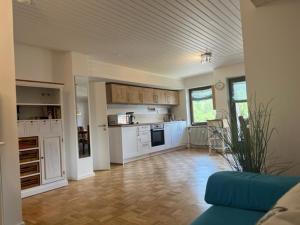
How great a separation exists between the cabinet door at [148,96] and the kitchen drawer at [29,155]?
3776 millimetres

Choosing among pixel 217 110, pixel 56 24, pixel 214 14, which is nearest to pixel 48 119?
pixel 56 24

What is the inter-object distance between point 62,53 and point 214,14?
287 centimetres

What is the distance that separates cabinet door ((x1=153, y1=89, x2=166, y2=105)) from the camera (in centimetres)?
757

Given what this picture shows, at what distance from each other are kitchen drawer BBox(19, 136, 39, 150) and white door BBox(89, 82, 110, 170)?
1.62 metres

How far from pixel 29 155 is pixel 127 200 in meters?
1.74

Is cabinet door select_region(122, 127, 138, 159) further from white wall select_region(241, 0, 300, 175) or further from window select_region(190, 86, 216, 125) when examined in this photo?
white wall select_region(241, 0, 300, 175)

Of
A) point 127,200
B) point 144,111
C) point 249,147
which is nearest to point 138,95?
point 144,111

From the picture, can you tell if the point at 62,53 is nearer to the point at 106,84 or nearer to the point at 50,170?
the point at 106,84

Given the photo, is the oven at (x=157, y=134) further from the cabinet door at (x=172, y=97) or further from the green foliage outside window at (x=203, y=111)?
the green foliage outside window at (x=203, y=111)

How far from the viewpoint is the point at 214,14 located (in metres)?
3.36

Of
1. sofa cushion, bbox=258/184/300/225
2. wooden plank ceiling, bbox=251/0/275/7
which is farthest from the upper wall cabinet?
sofa cushion, bbox=258/184/300/225

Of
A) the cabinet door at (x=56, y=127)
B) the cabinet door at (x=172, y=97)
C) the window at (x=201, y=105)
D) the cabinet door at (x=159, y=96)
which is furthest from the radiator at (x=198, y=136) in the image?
the cabinet door at (x=56, y=127)

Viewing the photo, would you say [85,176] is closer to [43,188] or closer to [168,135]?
[43,188]

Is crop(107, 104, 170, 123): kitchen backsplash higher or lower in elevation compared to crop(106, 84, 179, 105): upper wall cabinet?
lower
